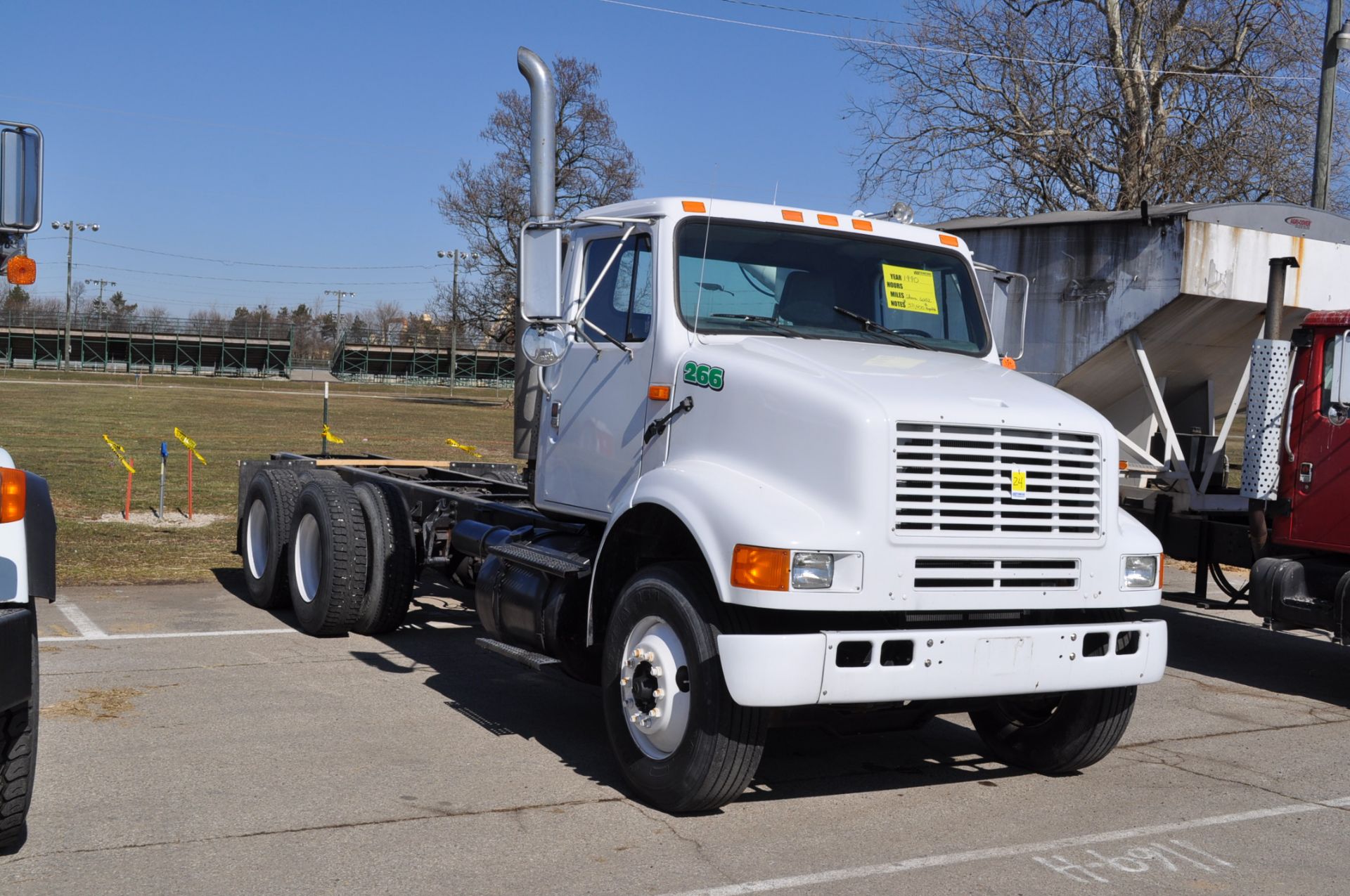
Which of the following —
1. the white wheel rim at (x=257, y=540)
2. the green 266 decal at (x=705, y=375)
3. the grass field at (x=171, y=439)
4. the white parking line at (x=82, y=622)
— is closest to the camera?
the green 266 decal at (x=705, y=375)

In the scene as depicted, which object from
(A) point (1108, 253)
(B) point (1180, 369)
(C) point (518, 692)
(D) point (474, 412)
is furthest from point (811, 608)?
(D) point (474, 412)

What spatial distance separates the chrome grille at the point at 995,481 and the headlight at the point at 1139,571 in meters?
0.23

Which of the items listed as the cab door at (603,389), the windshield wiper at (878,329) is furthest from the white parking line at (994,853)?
the windshield wiper at (878,329)

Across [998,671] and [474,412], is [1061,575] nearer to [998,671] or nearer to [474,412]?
[998,671]

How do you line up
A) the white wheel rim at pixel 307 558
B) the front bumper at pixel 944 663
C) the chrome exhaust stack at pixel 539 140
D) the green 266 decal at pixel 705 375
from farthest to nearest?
the white wheel rim at pixel 307 558, the chrome exhaust stack at pixel 539 140, the green 266 decal at pixel 705 375, the front bumper at pixel 944 663

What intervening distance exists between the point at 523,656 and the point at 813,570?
6.53 ft

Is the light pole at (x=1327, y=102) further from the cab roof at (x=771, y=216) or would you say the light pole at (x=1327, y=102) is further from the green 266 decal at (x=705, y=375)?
the green 266 decal at (x=705, y=375)

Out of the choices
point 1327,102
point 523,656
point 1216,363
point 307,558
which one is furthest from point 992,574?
point 1327,102

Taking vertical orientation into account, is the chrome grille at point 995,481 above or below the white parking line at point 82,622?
above

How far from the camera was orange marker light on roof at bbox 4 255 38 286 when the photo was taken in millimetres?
6305

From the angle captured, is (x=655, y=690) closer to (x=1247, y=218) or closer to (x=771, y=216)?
(x=771, y=216)

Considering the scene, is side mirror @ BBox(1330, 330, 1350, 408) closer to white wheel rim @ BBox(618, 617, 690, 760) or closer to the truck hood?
the truck hood

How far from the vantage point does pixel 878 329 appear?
650 centimetres

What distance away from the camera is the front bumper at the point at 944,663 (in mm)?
5008
